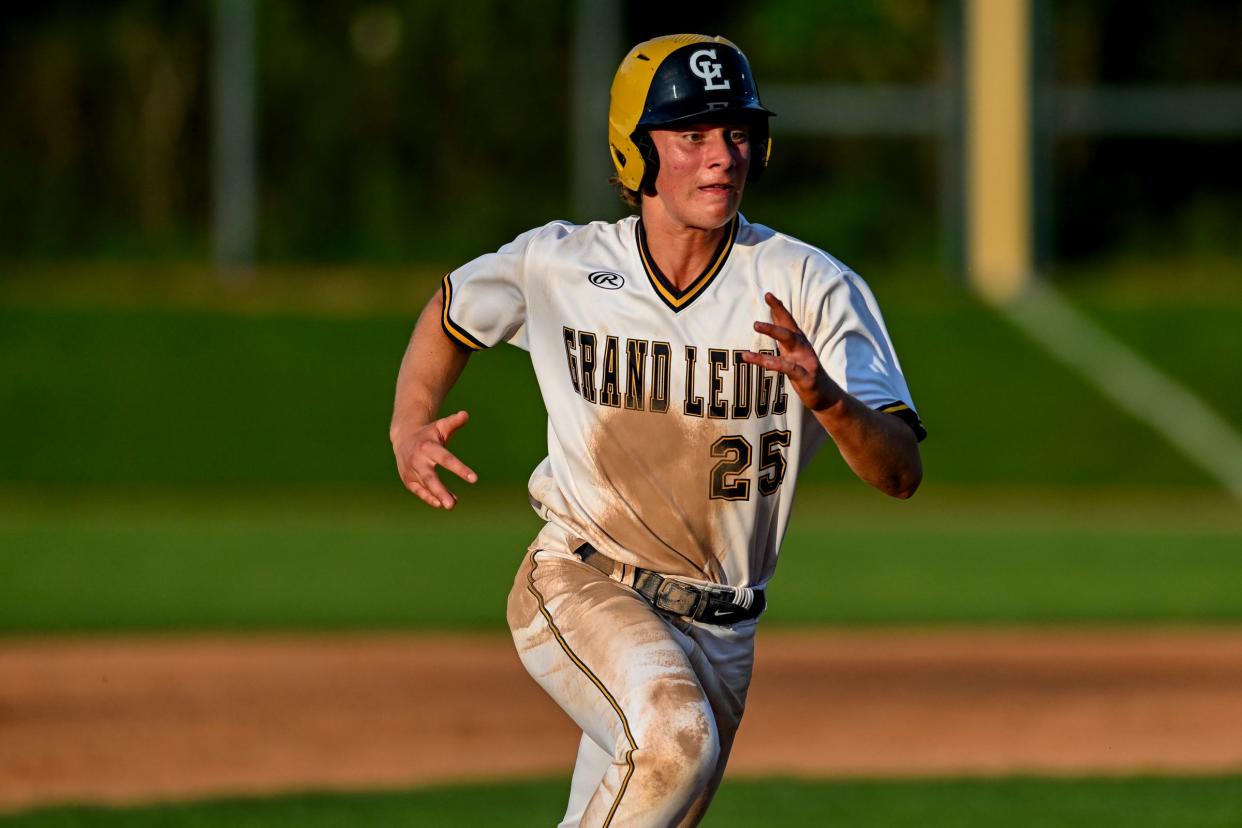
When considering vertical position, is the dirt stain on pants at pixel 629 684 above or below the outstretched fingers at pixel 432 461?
below

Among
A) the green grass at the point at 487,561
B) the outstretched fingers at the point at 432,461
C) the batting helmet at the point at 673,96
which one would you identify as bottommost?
the green grass at the point at 487,561

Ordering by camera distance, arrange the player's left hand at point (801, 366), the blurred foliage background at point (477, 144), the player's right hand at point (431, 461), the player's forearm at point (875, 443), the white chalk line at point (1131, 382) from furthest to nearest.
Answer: the blurred foliage background at point (477, 144), the white chalk line at point (1131, 382), the player's right hand at point (431, 461), the player's forearm at point (875, 443), the player's left hand at point (801, 366)

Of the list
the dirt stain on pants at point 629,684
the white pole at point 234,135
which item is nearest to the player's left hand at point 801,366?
the dirt stain on pants at point 629,684

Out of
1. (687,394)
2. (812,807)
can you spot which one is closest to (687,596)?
(687,394)

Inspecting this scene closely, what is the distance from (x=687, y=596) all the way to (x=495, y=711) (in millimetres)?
5725

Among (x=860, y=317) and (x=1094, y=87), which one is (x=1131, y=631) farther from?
(x=1094, y=87)

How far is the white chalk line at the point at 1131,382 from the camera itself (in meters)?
21.5

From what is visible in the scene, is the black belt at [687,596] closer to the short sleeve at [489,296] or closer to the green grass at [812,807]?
the short sleeve at [489,296]

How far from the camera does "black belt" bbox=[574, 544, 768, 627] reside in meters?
4.52

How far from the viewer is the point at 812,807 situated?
7.53 metres

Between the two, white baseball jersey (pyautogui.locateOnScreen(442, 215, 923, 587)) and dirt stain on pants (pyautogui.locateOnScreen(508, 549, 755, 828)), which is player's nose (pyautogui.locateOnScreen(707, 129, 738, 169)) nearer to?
white baseball jersey (pyautogui.locateOnScreen(442, 215, 923, 587))

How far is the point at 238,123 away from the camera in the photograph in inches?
982

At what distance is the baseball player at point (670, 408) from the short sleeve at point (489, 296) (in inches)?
2.8

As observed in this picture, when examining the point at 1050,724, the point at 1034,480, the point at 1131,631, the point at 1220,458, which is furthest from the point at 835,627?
the point at 1220,458
